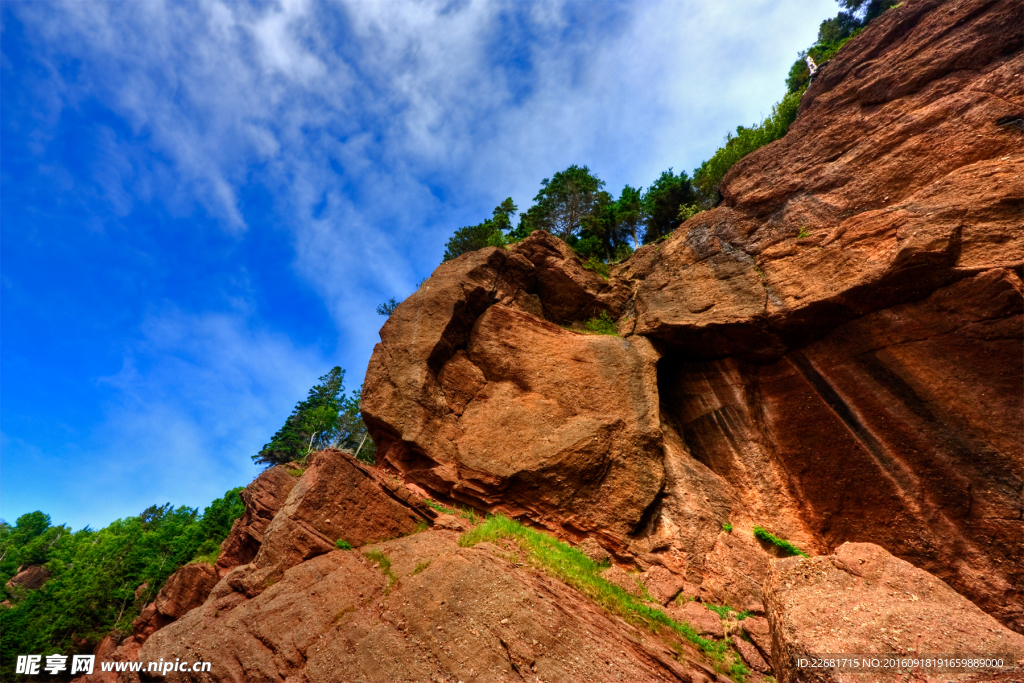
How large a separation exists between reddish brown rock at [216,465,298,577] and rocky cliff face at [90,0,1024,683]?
294 mm

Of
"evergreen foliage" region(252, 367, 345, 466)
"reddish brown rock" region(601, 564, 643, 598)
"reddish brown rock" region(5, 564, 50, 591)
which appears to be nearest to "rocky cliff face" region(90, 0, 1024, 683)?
"reddish brown rock" region(601, 564, 643, 598)

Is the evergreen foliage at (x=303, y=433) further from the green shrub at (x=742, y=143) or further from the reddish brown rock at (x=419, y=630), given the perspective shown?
the green shrub at (x=742, y=143)

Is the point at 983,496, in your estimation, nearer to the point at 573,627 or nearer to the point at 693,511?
the point at 693,511

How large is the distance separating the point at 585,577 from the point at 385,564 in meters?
4.80

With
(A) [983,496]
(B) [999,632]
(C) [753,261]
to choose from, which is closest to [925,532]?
(A) [983,496]

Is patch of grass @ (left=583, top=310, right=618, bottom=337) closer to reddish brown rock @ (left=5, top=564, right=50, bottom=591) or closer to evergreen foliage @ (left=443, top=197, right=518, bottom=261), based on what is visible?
Result: evergreen foliage @ (left=443, top=197, right=518, bottom=261)

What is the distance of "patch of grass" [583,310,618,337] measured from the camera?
1733 cm

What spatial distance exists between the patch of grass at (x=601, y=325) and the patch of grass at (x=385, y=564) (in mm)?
11300

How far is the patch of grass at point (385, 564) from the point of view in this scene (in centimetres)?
892

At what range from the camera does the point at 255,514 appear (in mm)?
18125

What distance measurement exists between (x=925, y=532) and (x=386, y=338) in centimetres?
1725

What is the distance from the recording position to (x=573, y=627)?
6.93m

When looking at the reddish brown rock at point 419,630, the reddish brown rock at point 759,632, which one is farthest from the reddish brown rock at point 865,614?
the reddish brown rock at point 419,630

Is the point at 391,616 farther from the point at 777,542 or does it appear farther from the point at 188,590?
the point at 188,590
